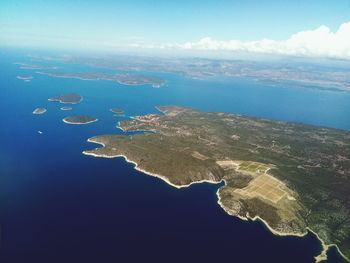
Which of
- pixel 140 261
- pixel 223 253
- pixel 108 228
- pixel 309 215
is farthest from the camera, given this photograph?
pixel 309 215

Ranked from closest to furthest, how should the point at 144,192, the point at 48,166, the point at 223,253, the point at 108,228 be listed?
the point at 223,253 → the point at 108,228 → the point at 144,192 → the point at 48,166

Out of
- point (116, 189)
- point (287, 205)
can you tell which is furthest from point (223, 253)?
point (116, 189)

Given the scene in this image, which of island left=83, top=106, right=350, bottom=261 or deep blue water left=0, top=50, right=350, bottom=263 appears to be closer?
deep blue water left=0, top=50, right=350, bottom=263

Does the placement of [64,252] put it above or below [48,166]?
above

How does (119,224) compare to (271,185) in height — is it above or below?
above

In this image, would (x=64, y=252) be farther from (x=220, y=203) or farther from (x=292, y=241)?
(x=292, y=241)

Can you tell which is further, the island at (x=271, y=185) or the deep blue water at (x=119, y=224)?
the island at (x=271, y=185)

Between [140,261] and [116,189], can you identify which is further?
[116,189]

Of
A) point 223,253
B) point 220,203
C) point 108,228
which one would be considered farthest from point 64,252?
point 220,203

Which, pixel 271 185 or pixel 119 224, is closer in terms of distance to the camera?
pixel 119 224

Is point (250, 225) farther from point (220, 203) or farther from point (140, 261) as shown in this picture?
point (140, 261)
